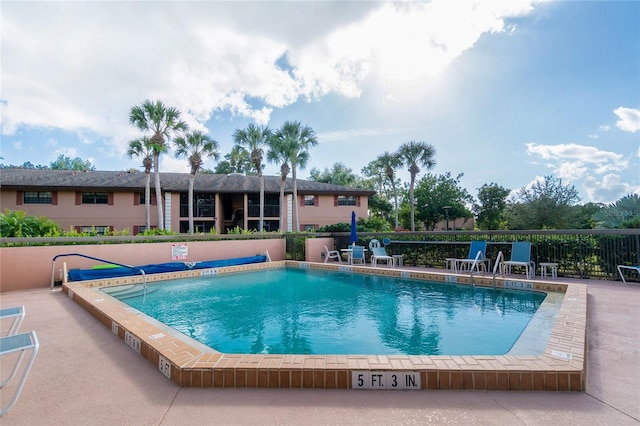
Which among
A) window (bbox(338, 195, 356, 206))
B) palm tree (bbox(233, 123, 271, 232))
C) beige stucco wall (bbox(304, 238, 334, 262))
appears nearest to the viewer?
beige stucco wall (bbox(304, 238, 334, 262))

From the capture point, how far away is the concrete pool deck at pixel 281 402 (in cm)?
221

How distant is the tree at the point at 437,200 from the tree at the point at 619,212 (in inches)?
884

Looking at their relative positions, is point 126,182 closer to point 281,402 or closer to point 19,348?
point 19,348

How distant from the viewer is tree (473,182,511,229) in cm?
3528

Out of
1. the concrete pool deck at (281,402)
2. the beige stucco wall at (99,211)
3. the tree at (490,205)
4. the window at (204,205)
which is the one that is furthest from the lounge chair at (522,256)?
the tree at (490,205)

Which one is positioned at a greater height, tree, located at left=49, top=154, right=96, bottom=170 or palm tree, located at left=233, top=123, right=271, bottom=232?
tree, located at left=49, top=154, right=96, bottom=170

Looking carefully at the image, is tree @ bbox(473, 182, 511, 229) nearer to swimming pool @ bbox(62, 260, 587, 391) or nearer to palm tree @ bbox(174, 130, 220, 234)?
palm tree @ bbox(174, 130, 220, 234)

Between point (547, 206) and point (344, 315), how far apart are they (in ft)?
82.7

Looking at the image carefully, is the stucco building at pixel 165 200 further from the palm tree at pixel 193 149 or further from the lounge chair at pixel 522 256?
the lounge chair at pixel 522 256

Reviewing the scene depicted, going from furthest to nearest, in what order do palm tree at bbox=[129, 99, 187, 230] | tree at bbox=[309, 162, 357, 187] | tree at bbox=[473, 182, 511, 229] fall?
tree at bbox=[309, 162, 357, 187]
tree at bbox=[473, 182, 511, 229]
palm tree at bbox=[129, 99, 187, 230]

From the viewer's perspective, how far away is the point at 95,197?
21594 mm

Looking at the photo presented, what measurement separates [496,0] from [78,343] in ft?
37.3

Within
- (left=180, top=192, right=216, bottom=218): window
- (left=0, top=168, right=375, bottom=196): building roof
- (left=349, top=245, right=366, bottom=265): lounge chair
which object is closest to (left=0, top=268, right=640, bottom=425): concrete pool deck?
(left=349, top=245, right=366, bottom=265): lounge chair

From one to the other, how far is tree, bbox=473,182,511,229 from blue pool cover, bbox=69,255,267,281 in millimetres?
31349
